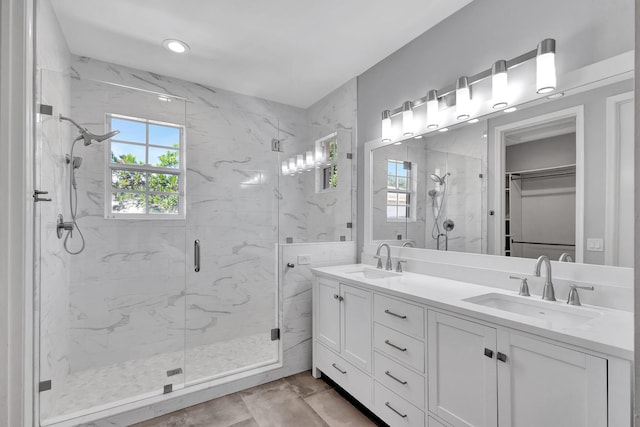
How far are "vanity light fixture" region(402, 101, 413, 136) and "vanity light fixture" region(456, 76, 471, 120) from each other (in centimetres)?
39

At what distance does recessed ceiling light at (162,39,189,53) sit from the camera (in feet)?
7.39

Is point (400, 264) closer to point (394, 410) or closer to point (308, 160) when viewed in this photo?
point (394, 410)

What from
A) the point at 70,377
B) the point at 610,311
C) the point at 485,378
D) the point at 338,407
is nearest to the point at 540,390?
the point at 485,378

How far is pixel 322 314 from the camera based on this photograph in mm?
2346

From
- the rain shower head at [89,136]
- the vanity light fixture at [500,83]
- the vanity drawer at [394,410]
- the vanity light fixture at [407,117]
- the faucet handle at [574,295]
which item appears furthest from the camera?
the vanity light fixture at [407,117]

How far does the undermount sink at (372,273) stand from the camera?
229cm

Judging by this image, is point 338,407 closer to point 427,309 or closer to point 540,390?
point 427,309

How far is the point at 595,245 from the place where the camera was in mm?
1383

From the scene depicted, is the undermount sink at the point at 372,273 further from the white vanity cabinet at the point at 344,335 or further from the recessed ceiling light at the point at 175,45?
the recessed ceiling light at the point at 175,45

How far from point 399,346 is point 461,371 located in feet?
1.19

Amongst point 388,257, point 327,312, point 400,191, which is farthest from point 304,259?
point 400,191

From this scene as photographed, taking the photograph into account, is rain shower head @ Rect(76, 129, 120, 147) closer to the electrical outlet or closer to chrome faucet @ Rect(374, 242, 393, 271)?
the electrical outlet

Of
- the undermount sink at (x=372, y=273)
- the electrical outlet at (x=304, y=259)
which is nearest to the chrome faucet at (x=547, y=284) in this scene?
the undermount sink at (x=372, y=273)

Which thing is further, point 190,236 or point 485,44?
point 190,236
